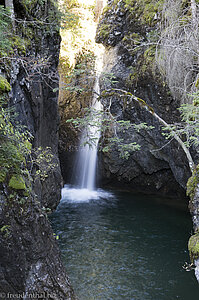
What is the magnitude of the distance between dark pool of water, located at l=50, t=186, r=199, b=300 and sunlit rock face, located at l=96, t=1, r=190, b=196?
231cm

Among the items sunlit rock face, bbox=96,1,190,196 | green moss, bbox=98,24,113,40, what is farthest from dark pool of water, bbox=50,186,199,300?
green moss, bbox=98,24,113,40

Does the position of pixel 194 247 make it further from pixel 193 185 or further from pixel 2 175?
pixel 2 175

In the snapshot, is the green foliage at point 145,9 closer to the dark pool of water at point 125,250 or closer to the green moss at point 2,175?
the dark pool of water at point 125,250

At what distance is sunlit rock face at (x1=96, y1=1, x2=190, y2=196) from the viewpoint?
10.9 m

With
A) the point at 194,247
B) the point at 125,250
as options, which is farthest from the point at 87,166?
the point at 194,247

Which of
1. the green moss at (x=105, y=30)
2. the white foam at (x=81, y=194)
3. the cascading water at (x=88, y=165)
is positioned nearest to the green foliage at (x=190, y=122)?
the white foam at (x=81, y=194)

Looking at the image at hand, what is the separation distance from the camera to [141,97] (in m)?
11.7

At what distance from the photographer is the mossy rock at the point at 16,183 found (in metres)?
3.97

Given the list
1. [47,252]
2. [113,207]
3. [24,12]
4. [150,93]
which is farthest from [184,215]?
[24,12]

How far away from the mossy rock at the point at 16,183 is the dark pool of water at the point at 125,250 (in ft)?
9.87

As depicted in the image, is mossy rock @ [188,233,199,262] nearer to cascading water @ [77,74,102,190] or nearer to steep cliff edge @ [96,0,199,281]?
steep cliff edge @ [96,0,199,281]

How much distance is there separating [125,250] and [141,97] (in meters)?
6.92

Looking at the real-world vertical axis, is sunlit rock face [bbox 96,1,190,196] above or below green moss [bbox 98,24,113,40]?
below

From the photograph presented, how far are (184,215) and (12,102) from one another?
9.52 meters
